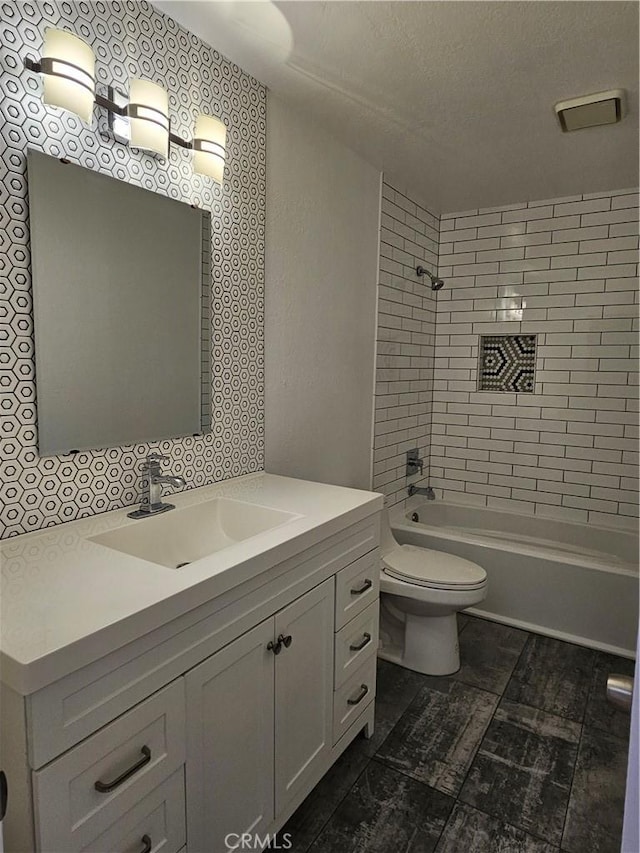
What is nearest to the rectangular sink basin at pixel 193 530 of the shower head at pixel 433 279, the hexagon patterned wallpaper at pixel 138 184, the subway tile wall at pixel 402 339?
the hexagon patterned wallpaper at pixel 138 184

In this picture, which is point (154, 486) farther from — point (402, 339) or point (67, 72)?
point (402, 339)

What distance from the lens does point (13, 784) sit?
860 mm

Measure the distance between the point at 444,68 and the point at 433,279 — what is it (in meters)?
1.65

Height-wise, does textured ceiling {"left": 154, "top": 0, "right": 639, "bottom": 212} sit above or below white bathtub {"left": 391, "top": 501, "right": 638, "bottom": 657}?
above

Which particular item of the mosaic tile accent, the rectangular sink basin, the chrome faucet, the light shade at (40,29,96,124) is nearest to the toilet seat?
the rectangular sink basin

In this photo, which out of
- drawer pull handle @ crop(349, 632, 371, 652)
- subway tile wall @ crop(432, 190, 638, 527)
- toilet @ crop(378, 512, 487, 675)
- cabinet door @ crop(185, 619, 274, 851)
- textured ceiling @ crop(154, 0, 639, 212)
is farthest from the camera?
subway tile wall @ crop(432, 190, 638, 527)

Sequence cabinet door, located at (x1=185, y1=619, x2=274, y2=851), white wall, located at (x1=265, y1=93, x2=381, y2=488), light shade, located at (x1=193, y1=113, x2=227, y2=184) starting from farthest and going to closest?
white wall, located at (x1=265, y1=93, x2=381, y2=488)
light shade, located at (x1=193, y1=113, x2=227, y2=184)
cabinet door, located at (x1=185, y1=619, x2=274, y2=851)

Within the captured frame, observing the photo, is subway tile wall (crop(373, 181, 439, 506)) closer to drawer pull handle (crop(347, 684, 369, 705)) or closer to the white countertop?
drawer pull handle (crop(347, 684, 369, 705))

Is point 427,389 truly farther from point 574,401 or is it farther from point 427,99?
point 427,99

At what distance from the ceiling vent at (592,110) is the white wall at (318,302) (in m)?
0.93

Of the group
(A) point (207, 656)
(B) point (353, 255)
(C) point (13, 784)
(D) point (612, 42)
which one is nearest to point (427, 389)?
(B) point (353, 255)

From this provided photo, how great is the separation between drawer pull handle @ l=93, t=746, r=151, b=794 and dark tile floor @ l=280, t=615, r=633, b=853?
0.80m

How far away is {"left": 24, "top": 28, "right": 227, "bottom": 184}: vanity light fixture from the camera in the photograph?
49.1 inches

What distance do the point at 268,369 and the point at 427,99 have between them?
48.0 inches
